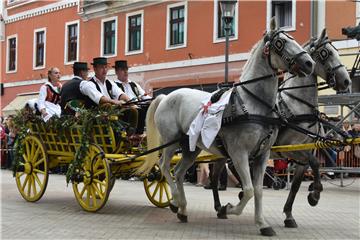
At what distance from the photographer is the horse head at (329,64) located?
8.34m

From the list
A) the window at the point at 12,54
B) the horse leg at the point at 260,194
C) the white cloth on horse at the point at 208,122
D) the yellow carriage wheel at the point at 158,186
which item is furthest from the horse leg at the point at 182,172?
the window at the point at 12,54

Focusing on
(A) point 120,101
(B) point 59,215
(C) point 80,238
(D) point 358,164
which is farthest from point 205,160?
(D) point 358,164

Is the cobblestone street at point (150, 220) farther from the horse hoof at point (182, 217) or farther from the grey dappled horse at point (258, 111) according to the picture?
the grey dappled horse at point (258, 111)

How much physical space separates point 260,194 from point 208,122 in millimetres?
1092

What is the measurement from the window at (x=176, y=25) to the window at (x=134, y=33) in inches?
61.3

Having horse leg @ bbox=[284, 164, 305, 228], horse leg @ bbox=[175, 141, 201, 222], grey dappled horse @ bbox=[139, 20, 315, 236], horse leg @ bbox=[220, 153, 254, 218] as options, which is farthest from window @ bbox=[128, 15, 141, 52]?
horse leg @ bbox=[220, 153, 254, 218]

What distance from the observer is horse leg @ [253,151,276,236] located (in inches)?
286

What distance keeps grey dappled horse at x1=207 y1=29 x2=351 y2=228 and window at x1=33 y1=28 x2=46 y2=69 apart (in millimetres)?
25236

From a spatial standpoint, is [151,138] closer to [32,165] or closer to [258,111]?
[258,111]

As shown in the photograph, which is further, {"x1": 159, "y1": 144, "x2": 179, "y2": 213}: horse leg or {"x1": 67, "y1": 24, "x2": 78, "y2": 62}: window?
{"x1": 67, "y1": 24, "x2": 78, "y2": 62}: window

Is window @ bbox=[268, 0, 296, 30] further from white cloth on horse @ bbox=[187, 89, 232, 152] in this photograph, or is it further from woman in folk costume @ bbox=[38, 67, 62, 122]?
white cloth on horse @ bbox=[187, 89, 232, 152]

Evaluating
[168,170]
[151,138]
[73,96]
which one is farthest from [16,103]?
[168,170]

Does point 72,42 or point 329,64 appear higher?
point 72,42

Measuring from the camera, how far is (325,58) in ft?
27.9
